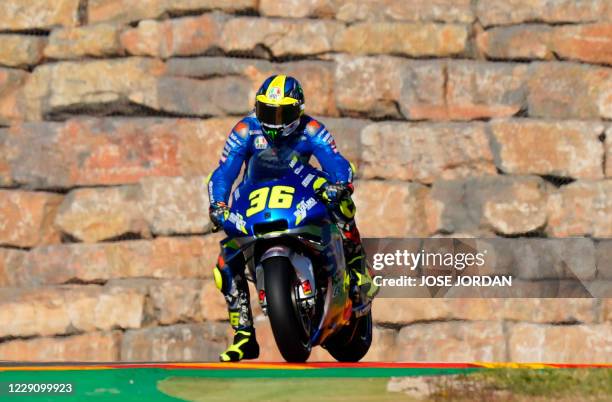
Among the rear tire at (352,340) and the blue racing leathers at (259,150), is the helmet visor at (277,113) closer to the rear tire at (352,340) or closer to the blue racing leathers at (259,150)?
the blue racing leathers at (259,150)

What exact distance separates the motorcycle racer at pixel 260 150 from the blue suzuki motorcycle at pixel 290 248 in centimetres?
9

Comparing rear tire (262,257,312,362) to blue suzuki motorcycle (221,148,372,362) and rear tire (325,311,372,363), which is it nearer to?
blue suzuki motorcycle (221,148,372,362)

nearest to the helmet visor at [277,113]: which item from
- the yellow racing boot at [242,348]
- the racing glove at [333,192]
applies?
the racing glove at [333,192]

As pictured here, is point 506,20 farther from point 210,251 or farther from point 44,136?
point 44,136

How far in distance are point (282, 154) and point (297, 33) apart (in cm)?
406

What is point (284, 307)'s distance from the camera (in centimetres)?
823

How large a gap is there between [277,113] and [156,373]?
212 cm

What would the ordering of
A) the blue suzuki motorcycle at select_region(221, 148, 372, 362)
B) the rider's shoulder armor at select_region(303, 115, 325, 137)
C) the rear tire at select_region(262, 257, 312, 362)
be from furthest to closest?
the rider's shoulder armor at select_region(303, 115, 325, 137)
the blue suzuki motorcycle at select_region(221, 148, 372, 362)
the rear tire at select_region(262, 257, 312, 362)

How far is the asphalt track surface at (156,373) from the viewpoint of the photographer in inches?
280

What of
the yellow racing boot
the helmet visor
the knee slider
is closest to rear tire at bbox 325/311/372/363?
the yellow racing boot

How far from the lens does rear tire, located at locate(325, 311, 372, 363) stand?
32.6ft

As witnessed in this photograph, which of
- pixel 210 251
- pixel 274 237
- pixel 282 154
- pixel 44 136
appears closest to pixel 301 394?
pixel 274 237

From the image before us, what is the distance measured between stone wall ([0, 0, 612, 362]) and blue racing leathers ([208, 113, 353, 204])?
3.43m

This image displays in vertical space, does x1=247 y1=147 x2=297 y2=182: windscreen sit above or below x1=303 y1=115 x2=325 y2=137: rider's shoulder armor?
below
